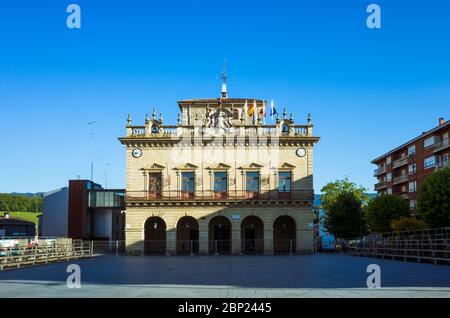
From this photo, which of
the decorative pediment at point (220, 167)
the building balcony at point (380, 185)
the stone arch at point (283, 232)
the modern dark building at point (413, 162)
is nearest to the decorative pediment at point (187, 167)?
the decorative pediment at point (220, 167)

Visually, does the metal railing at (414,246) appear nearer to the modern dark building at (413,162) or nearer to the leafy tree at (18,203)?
the modern dark building at (413,162)

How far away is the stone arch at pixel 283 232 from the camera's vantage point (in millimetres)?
45719

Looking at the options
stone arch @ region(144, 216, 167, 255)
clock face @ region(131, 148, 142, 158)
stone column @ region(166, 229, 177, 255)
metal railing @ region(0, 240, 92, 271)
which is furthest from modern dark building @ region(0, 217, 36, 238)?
metal railing @ region(0, 240, 92, 271)

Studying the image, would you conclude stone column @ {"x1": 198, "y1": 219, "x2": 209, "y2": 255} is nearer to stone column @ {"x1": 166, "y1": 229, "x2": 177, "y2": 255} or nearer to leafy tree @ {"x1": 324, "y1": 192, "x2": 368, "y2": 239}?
stone column @ {"x1": 166, "y1": 229, "x2": 177, "y2": 255}

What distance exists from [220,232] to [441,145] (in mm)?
29860

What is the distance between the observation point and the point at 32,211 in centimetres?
12369

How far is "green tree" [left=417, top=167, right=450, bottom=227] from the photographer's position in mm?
36406

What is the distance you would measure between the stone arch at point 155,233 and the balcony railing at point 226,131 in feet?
25.0

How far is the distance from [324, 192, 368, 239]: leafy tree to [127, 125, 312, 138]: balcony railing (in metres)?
15.8
